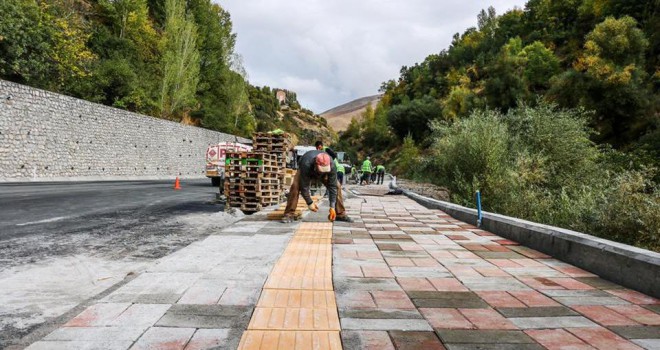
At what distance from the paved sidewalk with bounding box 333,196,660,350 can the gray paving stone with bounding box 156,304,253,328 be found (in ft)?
2.45

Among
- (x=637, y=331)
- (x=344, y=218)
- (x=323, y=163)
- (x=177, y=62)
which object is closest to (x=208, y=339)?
(x=637, y=331)

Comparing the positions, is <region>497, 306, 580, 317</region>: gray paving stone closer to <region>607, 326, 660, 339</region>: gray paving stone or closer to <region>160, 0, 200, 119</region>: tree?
<region>607, 326, 660, 339</region>: gray paving stone

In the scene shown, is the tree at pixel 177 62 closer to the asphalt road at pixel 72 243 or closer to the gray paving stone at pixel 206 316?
the asphalt road at pixel 72 243

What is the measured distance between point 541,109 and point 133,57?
31.9 m

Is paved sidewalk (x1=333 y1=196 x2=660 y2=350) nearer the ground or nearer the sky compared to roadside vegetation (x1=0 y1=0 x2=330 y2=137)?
nearer the ground

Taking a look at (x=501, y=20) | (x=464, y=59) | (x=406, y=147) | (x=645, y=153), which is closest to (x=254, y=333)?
(x=645, y=153)

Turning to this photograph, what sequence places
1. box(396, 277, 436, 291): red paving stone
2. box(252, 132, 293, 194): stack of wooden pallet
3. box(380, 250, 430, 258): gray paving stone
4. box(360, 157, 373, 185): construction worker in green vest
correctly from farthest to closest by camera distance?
box(360, 157, 373, 185): construction worker in green vest
box(252, 132, 293, 194): stack of wooden pallet
box(380, 250, 430, 258): gray paving stone
box(396, 277, 436, 291): red paving stone

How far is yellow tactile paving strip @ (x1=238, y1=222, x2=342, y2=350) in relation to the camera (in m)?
2.38

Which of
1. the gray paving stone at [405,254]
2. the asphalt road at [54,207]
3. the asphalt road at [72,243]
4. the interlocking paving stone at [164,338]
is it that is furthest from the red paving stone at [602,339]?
the asphalt road at [54,207]

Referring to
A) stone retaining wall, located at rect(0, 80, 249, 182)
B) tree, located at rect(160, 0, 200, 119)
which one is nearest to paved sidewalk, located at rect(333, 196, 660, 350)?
stone retaining wall, located at rect(0, 80, 249, 182)

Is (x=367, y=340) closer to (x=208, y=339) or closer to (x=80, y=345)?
(x=208, y=339)

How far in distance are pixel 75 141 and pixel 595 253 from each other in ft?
74.1

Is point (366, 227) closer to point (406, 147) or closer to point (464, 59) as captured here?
point (406, 147)

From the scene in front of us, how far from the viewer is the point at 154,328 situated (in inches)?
98.8
